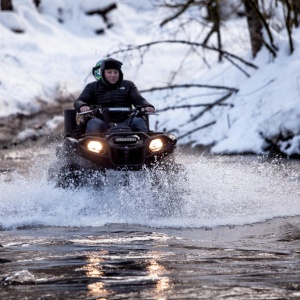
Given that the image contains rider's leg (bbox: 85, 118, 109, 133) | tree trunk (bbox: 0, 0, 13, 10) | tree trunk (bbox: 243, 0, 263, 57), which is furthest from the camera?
tree trunk (bbox: 0, 0, 13, 10)

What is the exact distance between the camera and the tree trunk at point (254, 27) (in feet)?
70.4

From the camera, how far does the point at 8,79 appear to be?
2775 centimetres

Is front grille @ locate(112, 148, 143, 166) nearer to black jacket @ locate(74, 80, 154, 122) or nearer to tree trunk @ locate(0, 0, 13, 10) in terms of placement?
black jacket @ locate(74, 80, 154, 122)

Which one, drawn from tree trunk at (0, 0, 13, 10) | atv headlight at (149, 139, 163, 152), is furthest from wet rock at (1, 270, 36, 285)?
tree trunk at (0, 0, 13, 10)

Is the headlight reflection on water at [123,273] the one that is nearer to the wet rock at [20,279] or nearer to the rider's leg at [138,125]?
the wet rock at [20,279]

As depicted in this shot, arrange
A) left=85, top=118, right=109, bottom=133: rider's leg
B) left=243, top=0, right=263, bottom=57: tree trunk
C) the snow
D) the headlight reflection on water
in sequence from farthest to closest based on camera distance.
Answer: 1. left=243, top=0, right=263, bottom=57: tree trunk
2. the snow
3. left=85, top=118, right=109, bottom=133: rider's leg
4. the headlight reflection on water

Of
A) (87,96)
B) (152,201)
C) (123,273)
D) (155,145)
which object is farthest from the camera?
(87,96)

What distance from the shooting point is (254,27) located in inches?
854

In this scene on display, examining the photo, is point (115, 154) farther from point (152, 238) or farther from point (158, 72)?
point (158, 72)

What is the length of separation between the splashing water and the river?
0.04 ft

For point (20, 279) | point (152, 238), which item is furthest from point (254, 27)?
point (20, 279)

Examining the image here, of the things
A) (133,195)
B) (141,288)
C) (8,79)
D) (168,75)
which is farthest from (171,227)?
(168,75)

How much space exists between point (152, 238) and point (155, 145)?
9.13 ft

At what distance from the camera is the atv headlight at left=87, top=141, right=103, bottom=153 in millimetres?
10500
